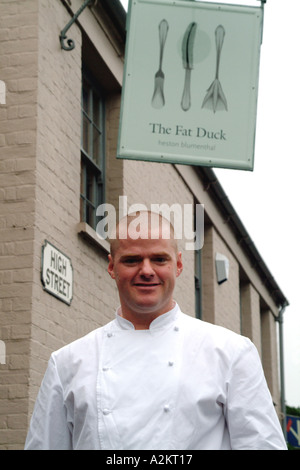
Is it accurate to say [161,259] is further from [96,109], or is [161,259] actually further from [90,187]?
[96,109]

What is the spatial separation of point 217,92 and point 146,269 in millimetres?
5137

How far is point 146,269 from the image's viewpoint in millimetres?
3350

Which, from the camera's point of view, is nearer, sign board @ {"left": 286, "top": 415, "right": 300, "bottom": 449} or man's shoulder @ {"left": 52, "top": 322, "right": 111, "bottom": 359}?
man's shoulder @ {"left": 52, "top": 322, "right": 111, "bottom": 359}

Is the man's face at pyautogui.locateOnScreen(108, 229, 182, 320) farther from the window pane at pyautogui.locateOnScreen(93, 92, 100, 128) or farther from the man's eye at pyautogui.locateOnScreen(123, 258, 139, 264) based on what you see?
the window pane at pyautogui.locateOnScreen(93, 92, 100, 128)

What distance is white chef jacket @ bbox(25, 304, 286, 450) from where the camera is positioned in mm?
3162

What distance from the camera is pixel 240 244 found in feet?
61.0

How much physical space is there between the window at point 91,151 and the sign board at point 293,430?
45.5 feet

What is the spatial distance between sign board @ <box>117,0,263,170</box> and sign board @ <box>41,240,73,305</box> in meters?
1.15

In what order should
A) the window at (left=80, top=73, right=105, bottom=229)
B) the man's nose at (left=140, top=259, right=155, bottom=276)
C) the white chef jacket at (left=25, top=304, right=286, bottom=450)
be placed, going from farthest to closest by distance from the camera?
the window at (left=80, top=73, right=105, bottom=229) < the man's nose at (left=140, top=259, right=155, bottom=276) < the white chef jacket at (left=25, top=304, right=286, bottom=450)

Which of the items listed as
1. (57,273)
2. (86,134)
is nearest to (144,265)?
(57,273)

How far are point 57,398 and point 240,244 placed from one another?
606 inches

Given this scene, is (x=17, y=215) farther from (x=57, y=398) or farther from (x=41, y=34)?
(x=57, y=398)

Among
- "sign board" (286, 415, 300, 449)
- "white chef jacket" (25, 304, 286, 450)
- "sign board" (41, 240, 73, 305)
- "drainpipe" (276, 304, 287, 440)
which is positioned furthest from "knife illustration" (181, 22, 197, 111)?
"sign board" (286, 415, 300, 449)
